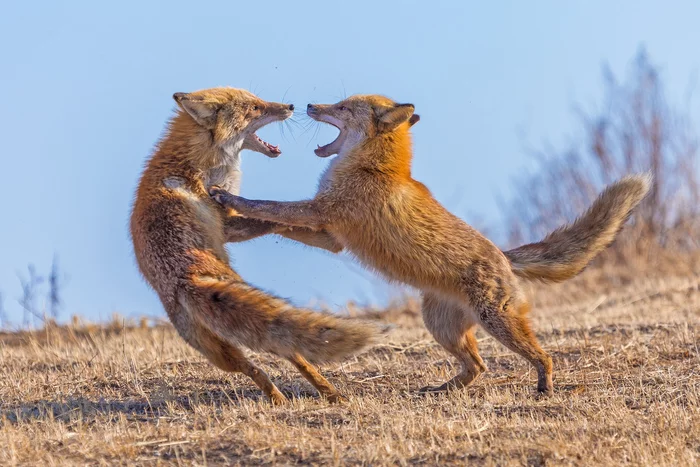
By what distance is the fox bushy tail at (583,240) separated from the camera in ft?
24.5

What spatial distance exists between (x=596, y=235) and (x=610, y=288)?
28.7 feet

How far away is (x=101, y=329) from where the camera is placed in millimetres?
11672

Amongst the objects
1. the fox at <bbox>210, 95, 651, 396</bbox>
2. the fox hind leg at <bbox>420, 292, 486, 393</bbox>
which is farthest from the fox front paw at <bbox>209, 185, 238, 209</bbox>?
the fox hind leg at <bbox>420, 292, 486, 393</bbox>

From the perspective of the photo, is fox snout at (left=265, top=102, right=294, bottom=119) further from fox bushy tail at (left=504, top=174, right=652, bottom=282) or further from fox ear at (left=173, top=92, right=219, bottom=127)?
fox bushy tail at (left=504, top=174, right=652, bottom=282)

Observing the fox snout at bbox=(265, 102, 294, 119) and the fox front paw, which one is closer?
the fox front paw

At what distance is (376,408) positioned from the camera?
606 centimetres

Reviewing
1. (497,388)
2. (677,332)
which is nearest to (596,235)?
(497,388)

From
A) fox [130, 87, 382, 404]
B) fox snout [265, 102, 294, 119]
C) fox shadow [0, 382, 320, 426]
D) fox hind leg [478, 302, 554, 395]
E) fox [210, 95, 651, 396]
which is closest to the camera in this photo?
fox [130, 87, 382, 404]

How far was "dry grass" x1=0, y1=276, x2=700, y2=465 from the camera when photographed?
4957 millimetres

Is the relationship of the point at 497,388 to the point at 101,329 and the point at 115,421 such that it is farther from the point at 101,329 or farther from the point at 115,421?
the point at 101,329

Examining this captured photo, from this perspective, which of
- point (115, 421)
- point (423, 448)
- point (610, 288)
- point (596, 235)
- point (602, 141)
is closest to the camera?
point (423, 448)

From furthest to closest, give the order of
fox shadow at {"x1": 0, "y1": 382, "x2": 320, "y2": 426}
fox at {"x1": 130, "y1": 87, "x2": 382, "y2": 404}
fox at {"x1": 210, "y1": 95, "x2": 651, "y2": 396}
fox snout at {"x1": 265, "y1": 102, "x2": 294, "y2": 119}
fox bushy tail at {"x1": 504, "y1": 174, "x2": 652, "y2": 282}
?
fox snout at {"x1": 265, "y1": 102, "x2": 294, "y2": 119}
fox bushy tail at {"x1": 504, "y1": 174, "x2": 652, "y2": 282}
fox at {"x1": 210, "y1": 95, "x2": 651, "y2": 396}
fox shadow at {"x1": 0, "y1": 382, "x2": 320, "y2": 426}
fox at {"x1": 130, "y1": 87, "x2": 382, "y2": 404}

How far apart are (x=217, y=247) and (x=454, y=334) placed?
80.9 inches

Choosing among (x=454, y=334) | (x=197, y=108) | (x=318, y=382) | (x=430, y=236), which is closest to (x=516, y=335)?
(x=454, y=334)
